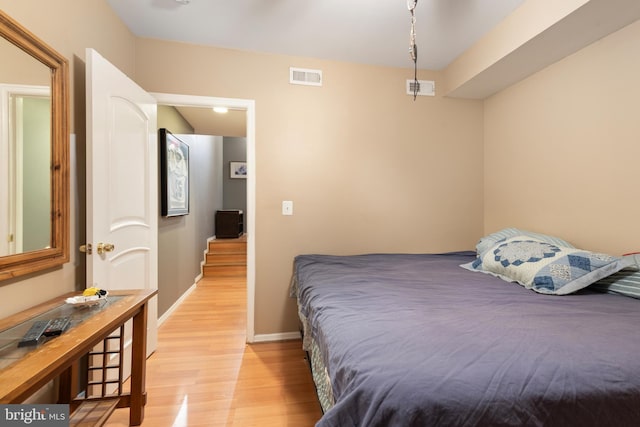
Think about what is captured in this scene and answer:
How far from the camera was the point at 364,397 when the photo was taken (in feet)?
2.38

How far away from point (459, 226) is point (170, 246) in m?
3.03

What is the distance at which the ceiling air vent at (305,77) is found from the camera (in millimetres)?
2418

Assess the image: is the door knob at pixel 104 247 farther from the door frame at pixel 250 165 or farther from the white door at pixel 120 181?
the door frame at pixel 250 165

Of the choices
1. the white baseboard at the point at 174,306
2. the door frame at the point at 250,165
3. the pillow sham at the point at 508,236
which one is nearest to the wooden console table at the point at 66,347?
the door frame at the point at 250,165

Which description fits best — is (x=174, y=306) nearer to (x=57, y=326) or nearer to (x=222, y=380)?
(x=222, y=380)

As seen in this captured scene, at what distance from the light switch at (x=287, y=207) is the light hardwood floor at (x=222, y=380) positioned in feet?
3.67

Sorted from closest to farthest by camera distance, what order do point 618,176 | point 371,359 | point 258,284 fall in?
point 371,359 → point 618,176 → point 258,284

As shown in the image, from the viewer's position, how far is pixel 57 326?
1.02 meters

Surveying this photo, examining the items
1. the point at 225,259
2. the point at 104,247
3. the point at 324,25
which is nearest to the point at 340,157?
the point at 324,25

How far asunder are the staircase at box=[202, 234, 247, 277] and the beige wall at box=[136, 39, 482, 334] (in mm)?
2560

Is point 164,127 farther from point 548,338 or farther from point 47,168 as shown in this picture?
point 548,338

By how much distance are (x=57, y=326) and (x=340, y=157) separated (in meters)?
2.09

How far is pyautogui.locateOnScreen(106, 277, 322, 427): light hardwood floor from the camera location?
60.5 inches

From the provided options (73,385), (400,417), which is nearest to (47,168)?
(73,385)
